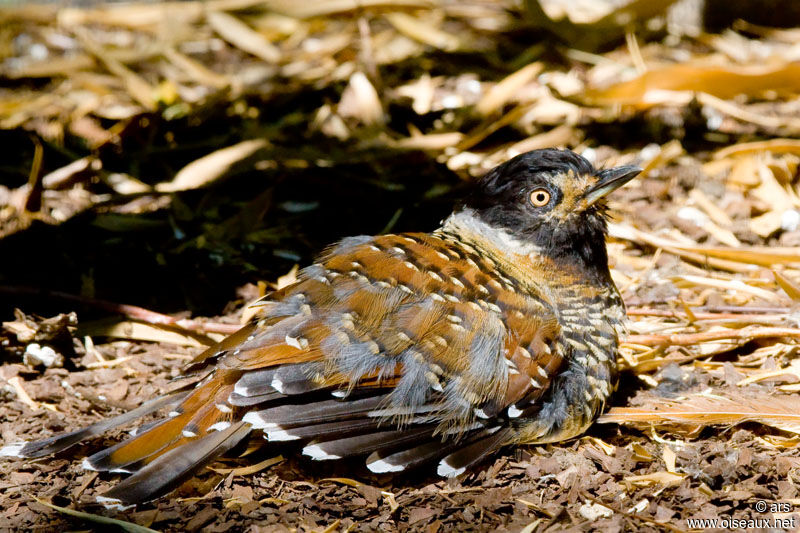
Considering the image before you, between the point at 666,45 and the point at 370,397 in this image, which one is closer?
the point at 370,397

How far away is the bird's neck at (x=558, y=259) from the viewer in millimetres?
3617

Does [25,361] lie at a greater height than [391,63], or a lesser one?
lesser

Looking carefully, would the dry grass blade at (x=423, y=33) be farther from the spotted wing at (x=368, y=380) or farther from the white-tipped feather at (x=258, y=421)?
the white-tipped feather at (x=258, y=421)

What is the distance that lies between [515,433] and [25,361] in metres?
2.09

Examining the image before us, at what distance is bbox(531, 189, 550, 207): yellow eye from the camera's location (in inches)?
142

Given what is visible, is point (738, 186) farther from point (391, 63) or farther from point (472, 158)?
point (391, 63)

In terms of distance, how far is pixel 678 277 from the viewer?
4195mm

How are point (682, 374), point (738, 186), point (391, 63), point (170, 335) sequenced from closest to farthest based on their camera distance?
point (682, 374) < point (170, 335) < point (738, 186) < point (391, 63)

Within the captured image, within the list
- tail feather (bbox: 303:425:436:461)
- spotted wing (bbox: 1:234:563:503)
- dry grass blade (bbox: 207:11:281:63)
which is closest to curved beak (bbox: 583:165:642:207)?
spotted wing (bbox: 1:234:563:503)

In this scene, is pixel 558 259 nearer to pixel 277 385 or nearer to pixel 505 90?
pixel 277 385

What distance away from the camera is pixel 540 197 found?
3.62m

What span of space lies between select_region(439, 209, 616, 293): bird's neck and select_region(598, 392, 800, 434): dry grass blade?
1.80 ft

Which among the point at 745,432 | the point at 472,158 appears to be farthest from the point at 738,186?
the point at 745,432

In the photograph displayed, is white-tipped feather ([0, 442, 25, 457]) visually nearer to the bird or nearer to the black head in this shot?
the bird
